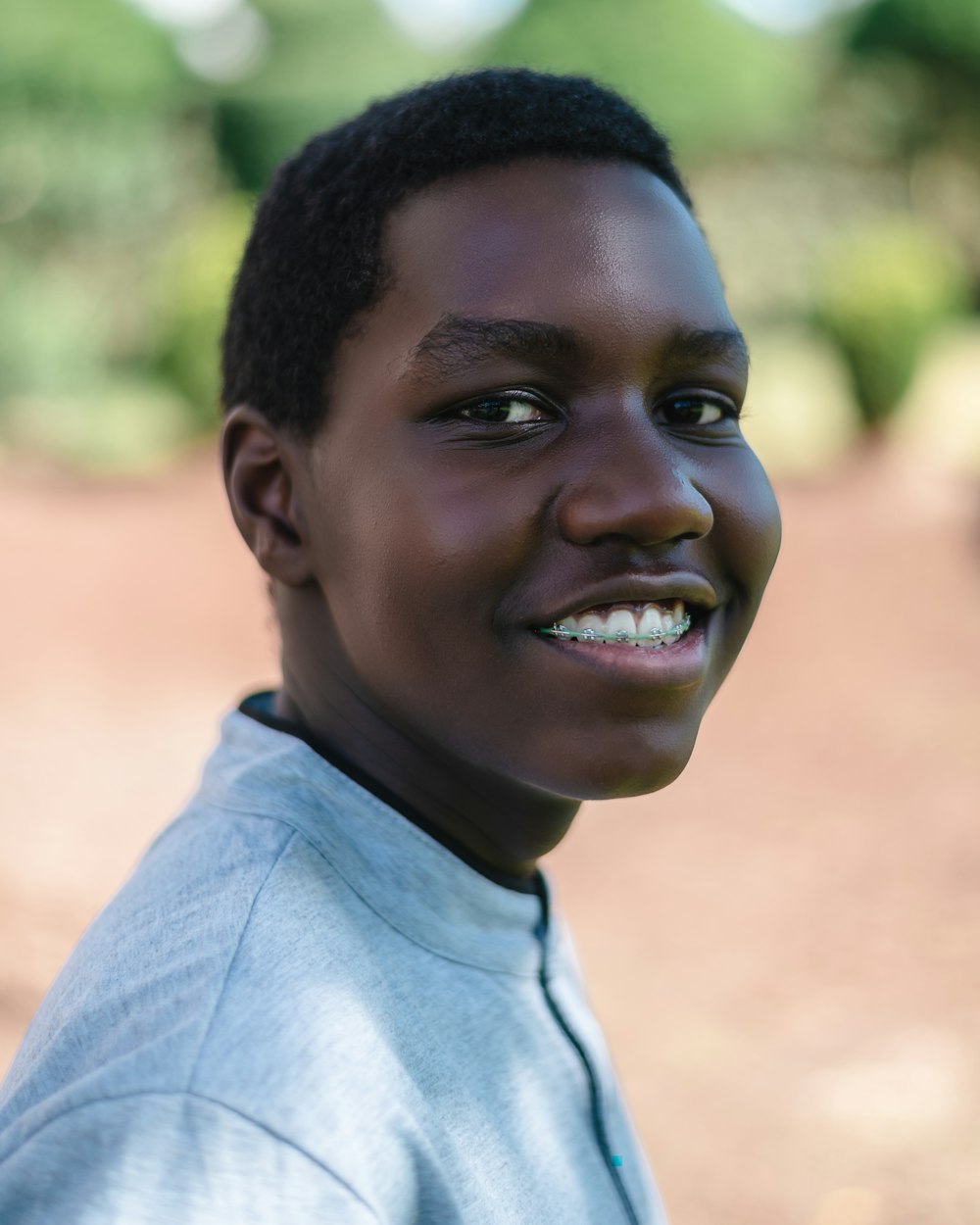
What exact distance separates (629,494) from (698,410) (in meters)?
0.30

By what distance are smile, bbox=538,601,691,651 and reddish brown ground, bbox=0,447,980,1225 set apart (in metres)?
0.78

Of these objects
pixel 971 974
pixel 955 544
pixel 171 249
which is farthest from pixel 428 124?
pixel 171 249

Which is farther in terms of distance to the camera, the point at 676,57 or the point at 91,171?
the point at 676,57

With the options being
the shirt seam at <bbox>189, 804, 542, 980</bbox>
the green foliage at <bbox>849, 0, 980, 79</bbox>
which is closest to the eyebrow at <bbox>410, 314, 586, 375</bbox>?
the shirt seam at <bbox>189, 804, 542, 980</bbox>

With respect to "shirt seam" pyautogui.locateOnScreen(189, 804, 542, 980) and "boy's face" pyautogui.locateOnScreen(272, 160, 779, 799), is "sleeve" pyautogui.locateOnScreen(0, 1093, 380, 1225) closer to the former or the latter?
"shirt seam" pyautogui.locateOnScreen(189, 804, 542, 980)

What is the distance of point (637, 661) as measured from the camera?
61.1 inches

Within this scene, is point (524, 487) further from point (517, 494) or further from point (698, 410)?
point (698, 410)

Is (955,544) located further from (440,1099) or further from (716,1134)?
(440,1099)

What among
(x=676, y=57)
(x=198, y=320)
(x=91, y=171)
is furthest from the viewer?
(x=676, y=57)

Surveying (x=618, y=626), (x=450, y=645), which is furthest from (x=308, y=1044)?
(x=618, y=626)

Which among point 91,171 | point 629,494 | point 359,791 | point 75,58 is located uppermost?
point 75,58

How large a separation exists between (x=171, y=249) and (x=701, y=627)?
16618mm

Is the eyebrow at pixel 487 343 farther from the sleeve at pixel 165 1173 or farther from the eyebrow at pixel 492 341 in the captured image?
the sleeve at pixel 165 1173

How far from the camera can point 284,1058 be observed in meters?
1.20
